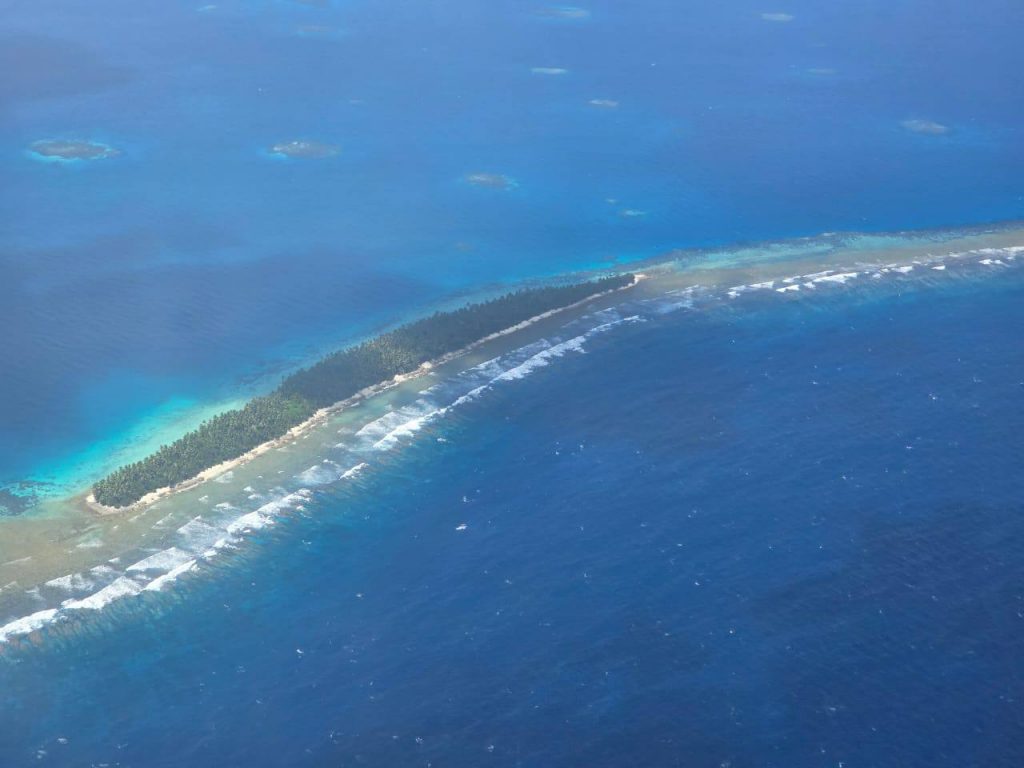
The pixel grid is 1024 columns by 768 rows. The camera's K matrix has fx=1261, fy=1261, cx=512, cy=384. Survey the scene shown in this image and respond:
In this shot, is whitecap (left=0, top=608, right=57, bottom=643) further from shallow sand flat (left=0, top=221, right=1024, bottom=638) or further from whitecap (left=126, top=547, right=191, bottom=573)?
whitecap (left=126, top=547, right=191, bottom=573)

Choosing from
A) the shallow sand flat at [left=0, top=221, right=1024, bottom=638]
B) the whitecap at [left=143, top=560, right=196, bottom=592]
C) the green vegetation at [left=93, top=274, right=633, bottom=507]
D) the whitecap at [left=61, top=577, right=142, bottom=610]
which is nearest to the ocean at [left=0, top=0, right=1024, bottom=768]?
the whitecap at [left=143, top=560, right=196, bottom=592]

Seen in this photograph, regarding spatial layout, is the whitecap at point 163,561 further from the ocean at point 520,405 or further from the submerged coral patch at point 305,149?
the submerged coral patch at point 305,149

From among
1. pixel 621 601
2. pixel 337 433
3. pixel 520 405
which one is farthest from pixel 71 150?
pixel 621 601

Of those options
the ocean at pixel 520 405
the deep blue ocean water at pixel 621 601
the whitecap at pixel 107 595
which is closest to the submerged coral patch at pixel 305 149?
the ocean at pixel 520 405

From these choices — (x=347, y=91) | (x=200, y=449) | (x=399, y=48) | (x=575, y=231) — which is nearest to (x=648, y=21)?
(x=399, y=48)

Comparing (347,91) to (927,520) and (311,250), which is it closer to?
(311,250)

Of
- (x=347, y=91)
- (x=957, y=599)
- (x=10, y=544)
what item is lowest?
(x=957, y=599)

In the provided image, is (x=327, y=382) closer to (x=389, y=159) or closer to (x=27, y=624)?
(x=27, y=624)
